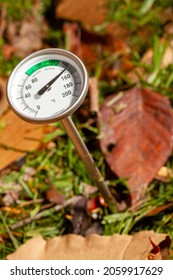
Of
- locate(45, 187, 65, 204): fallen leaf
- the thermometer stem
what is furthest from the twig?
the thermometer stem

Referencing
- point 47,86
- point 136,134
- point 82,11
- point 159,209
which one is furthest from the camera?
point 82,11

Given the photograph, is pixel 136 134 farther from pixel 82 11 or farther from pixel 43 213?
pixel 82 11

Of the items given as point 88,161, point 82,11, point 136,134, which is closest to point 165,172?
point 136,134

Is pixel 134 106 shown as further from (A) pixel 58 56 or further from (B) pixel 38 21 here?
(B) pixel 38 21

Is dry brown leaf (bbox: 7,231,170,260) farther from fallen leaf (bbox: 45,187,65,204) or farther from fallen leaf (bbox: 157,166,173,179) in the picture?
fallen leaf (bbox: 157,166,173,179)

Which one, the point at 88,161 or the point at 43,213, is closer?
the point at 88,161

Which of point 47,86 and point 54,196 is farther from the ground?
point 47,86
